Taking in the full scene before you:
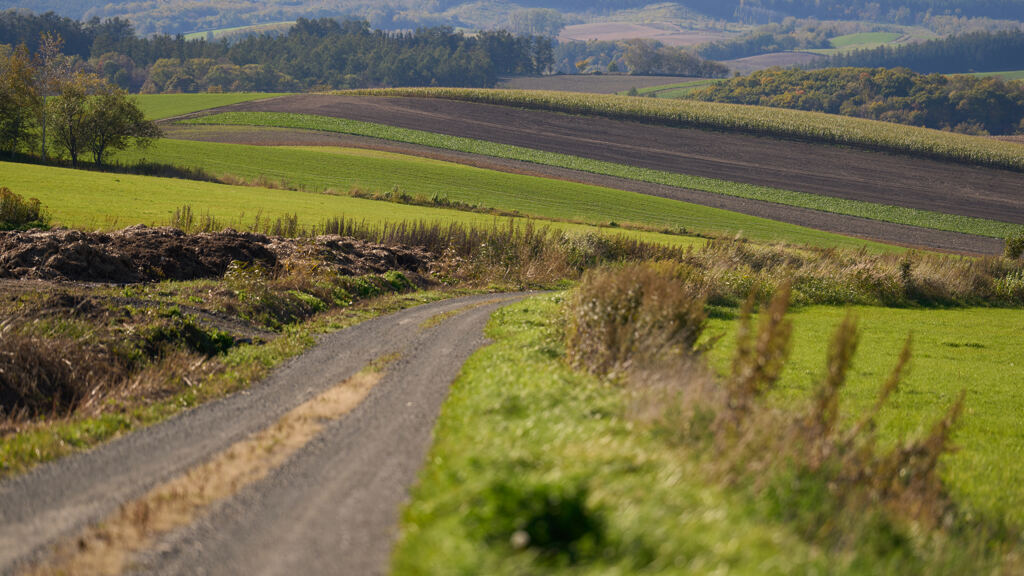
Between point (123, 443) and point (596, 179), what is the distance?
7529 centimetres

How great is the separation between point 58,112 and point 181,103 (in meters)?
62.3

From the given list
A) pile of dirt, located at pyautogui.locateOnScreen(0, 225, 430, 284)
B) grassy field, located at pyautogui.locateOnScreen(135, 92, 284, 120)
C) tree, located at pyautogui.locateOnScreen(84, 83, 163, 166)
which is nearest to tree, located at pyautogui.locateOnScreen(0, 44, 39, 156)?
tree, located at pyautogui.locateOnScreen(84, 83, 163, 166)

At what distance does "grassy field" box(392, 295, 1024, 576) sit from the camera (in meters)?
6.03

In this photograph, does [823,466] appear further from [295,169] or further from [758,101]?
[758,101]

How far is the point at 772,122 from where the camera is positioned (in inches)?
4564

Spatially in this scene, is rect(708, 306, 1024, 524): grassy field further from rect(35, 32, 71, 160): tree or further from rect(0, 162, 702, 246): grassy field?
rect(35, 32, 71, 160): tree

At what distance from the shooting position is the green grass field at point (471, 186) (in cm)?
6316

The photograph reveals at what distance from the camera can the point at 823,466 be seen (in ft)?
27.8

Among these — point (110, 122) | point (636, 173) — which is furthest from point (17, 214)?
point (636, 173)

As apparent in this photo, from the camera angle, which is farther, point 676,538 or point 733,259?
point 733,259

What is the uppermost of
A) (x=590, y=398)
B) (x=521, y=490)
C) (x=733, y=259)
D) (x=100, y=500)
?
(x=521, y=490)

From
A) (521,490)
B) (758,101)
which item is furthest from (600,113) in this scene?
(521,490)

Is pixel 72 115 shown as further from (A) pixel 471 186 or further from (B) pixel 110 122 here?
(A) pixel 471 186

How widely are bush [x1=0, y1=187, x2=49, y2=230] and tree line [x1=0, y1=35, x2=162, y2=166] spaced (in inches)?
1247
